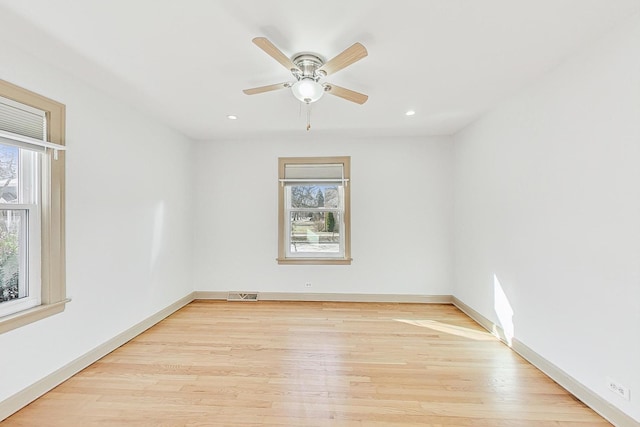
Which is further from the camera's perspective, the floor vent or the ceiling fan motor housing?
the floor vent

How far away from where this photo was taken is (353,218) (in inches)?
170

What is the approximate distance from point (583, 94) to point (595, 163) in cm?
50

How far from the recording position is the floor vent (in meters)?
4.37

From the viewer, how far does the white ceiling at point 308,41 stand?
1.61m

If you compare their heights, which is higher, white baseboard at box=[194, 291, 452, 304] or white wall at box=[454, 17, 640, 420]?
white wall at box=[454, 17, 640, 420]

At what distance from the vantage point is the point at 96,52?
2.02 meters

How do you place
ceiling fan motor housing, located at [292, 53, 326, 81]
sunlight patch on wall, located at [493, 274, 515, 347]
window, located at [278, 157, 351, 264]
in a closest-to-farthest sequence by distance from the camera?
1. ceiling fan motor housing, located at [292, 53, 326, 81]
2. sunlight patch on wall, located at [493, 274, 515, 347]
3. window, located at [278, 157, 351, 264]

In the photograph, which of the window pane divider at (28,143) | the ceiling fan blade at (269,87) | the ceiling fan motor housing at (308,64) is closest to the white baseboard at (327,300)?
the window pane divider at (28,143)

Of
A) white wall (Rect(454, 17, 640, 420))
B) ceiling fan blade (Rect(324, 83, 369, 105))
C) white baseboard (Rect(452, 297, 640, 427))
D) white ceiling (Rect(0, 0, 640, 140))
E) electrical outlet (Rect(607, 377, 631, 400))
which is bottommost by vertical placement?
white baseboard (Rect(452, 297, 640, 427))

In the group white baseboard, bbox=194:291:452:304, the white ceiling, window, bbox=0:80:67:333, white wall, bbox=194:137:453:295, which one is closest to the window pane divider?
window, bbox=0:80:67:333

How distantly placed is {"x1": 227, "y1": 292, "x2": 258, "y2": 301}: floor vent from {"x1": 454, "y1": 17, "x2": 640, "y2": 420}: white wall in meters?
3.10

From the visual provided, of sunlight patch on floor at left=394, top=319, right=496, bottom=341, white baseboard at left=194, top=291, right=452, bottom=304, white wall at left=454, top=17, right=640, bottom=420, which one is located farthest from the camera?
white baseboard at left=194, top=291, right=452, bottom=304

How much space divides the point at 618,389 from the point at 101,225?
4.00 meters

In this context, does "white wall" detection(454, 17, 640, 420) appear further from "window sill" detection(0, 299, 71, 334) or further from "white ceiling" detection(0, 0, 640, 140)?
"window sill" detection(0, 299, 71, 334)
